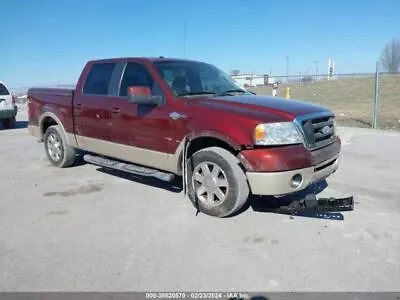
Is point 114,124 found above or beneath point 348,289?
above

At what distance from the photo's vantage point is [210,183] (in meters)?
4.75

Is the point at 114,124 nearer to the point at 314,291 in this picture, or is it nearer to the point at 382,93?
the point at 314,291

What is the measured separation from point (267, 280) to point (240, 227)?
3.88 feet

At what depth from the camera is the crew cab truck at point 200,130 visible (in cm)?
434

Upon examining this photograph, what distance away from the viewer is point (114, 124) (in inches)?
232

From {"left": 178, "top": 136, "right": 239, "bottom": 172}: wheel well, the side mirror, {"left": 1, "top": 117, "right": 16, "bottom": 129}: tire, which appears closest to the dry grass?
{"left": 1, "top": 117, "right": 16, "bottom": 129}: tire

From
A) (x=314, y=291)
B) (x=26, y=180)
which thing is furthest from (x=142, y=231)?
(x=26, y=180)

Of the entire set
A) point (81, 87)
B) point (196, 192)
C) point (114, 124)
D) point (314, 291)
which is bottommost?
point (314, 291)

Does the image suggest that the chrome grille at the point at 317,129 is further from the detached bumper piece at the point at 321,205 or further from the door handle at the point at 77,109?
the door handle at the point at 77,109

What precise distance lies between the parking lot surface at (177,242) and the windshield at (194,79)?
4.97 feet

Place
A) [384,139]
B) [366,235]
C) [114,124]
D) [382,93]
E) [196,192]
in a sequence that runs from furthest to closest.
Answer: [382,93] → [384,139] → [114,124] → [196,192] → [366,235]

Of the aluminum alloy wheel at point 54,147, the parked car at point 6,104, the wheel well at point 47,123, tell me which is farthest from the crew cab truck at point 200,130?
the parked car at point 6,104

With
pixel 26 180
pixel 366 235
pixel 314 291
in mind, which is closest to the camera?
pixel 314 291

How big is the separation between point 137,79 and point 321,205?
3054 mm
